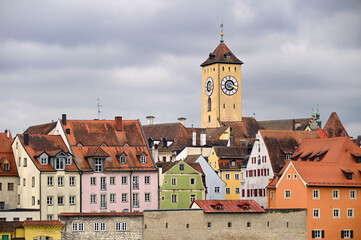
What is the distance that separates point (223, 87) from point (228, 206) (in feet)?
272

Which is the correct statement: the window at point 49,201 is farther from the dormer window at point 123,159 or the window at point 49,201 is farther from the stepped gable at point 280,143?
the stepped gable at point 280,143

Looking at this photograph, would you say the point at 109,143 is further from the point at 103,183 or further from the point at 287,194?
the point at 287,194

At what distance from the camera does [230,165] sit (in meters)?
132

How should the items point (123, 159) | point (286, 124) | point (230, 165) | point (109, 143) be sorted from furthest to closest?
point (286, 124) → point (230, 165) → point (109, 143) → point (123, 159)

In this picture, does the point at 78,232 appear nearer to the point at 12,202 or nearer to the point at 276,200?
the point at 12,202

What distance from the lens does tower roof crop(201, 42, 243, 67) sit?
598 ft

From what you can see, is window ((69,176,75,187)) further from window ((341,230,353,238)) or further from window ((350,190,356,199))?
window ((350,190,356,199))

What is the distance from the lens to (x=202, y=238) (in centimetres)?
9962

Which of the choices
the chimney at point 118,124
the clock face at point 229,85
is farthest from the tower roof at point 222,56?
the chimney at point 118,124

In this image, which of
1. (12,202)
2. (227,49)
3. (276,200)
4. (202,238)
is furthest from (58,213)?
(227,49)

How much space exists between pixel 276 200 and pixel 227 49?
79670 mm

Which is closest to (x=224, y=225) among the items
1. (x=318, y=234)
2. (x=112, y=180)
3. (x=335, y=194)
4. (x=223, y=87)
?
(x=318, y=234)

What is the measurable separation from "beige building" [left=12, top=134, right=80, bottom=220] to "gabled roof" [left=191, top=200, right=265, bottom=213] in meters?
14.1

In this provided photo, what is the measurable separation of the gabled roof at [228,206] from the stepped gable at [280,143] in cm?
1351
